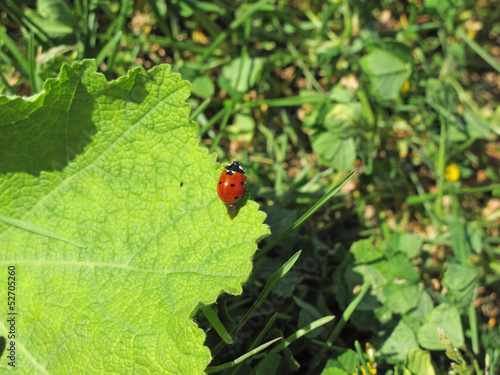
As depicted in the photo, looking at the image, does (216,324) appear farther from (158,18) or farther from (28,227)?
(158,18)

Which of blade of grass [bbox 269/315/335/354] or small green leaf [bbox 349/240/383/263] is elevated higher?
blade of grass [bbox 269/315/335/354]

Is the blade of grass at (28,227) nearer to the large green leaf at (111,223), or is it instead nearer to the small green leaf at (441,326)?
the large green leaf at (111,223)

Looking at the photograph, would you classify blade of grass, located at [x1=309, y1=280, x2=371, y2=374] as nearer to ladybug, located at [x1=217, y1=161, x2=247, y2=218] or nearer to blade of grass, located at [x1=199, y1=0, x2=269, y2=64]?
ladybug, located at [x1=217, y1=161, x2=247, y2=218]

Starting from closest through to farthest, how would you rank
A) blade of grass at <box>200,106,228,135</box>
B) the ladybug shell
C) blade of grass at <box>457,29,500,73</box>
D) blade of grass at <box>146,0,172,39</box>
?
the ladybug shell < blade of grass at <box>200,106,228,135</box> < blade of grass at <box>146,0,172,39</box> < blade of grass at <box>457,29,500,73</box>

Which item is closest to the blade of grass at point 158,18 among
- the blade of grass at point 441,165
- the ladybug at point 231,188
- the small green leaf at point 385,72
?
the small green leaf at point 385,72

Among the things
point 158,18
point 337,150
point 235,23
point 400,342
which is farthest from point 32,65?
point 400,342

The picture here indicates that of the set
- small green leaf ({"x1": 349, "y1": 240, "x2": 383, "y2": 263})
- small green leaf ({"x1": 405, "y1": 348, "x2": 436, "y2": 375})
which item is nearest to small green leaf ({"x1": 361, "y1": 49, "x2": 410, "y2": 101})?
small green leaf ({"x1": 349, "y1": 240, "x2": 383, "y2": 263})

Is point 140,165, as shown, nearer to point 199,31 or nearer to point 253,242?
point 253,242
